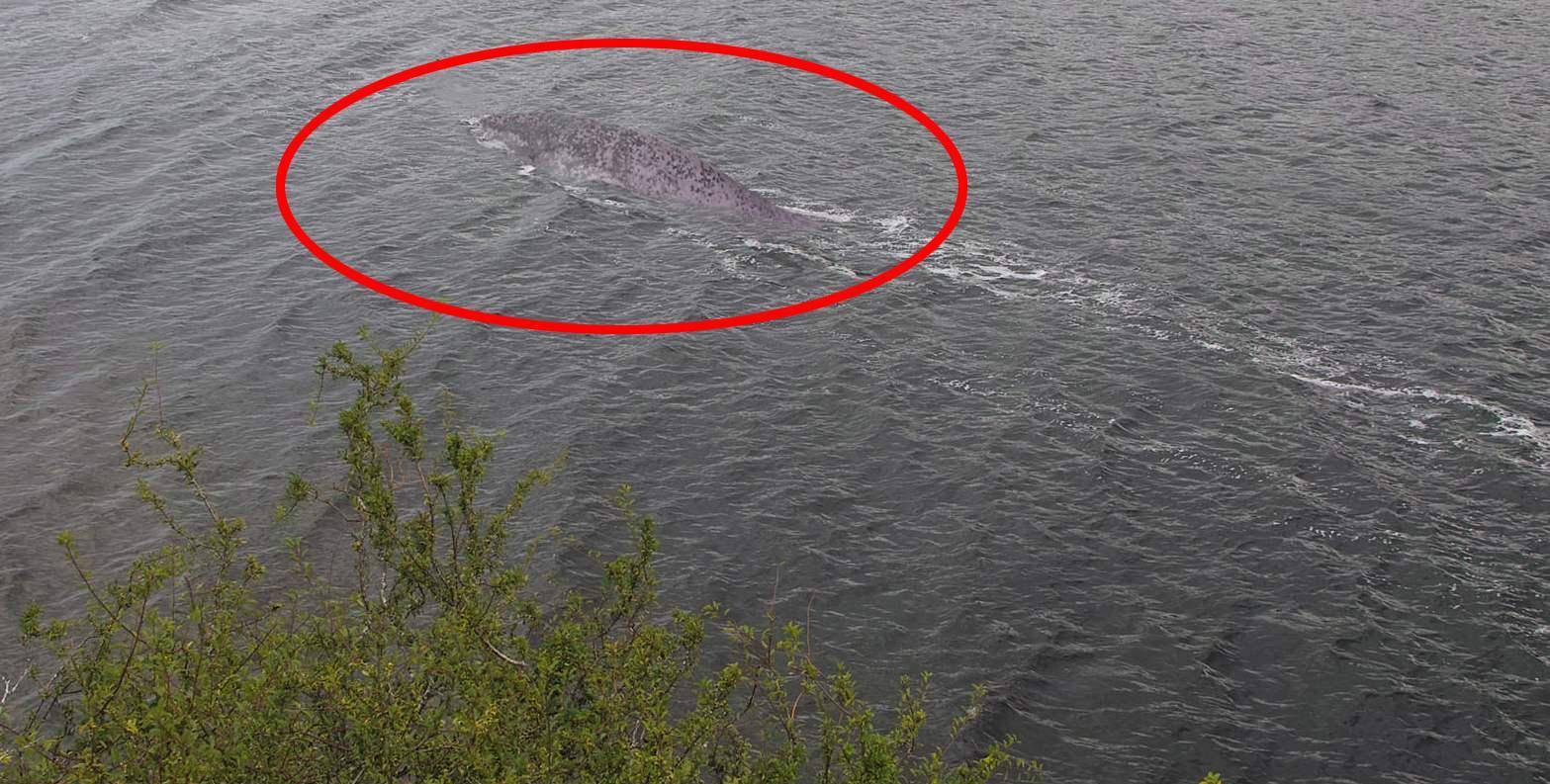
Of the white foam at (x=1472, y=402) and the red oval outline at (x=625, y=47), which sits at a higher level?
the red oval outline at (x=625, y=47)

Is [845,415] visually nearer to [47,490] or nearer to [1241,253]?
[1241,253]

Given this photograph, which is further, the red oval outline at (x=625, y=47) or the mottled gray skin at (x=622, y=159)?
the mottled gray skin at (x=622, y=159)

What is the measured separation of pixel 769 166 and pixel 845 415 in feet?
42.3

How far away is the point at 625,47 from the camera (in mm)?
49000

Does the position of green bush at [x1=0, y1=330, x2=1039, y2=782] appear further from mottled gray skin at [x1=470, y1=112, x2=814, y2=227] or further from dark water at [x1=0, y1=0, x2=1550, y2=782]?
mottled gray skin at [x1=470, y1=112, x2=814, y2=227]

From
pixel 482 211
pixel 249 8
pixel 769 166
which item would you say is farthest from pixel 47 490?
pixel 249 8

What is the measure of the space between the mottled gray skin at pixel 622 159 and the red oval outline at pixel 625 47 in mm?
3744

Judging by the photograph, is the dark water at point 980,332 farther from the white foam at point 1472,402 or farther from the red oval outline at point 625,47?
the red oval outline at point 625,47

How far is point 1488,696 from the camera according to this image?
21.7 m

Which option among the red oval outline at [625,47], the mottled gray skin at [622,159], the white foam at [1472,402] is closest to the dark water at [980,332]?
the white foam at [1472,402]

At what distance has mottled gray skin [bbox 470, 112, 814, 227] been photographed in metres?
37.9

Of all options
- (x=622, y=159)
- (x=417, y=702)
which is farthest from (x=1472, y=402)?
(x=622, y=159)

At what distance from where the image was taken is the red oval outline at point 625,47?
107 ft

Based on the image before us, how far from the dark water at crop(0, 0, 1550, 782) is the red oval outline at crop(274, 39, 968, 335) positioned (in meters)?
0.47
